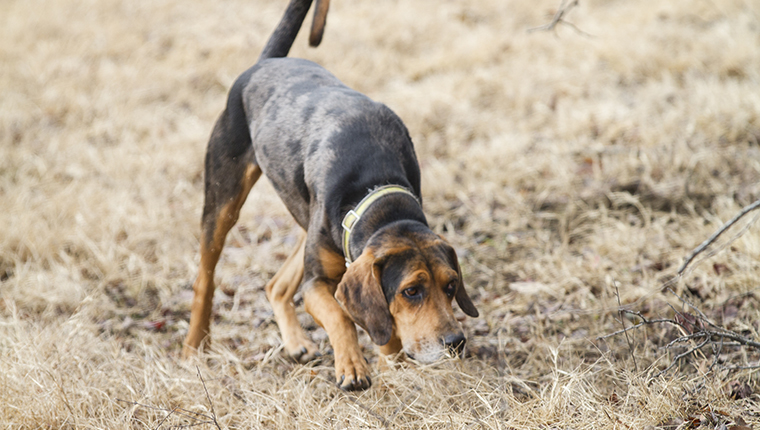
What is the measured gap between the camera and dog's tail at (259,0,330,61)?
4.54m

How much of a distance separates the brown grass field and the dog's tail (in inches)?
70.8

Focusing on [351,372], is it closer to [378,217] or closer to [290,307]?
[378,217]

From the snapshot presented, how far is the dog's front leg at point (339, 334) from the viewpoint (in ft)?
10.7

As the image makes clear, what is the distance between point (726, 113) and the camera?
6.37 metres

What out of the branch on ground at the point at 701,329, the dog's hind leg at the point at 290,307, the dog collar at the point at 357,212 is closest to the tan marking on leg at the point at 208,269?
the dog's hind leg at the point at 290,307

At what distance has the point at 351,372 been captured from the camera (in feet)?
10.8

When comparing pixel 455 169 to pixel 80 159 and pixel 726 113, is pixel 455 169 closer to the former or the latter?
pixel 726 113

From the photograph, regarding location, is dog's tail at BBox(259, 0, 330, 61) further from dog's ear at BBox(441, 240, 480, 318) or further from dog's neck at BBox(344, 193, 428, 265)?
dog's ear at BBox(441, 240, 480, 318)

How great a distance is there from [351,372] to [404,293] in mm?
495

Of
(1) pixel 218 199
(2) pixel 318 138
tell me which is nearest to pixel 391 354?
(2) pixel 318 138

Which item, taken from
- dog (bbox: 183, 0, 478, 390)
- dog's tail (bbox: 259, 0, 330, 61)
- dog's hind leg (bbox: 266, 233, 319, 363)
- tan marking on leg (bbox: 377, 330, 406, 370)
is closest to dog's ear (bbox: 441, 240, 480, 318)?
dog (bbox: 183, 0, 478, 390)

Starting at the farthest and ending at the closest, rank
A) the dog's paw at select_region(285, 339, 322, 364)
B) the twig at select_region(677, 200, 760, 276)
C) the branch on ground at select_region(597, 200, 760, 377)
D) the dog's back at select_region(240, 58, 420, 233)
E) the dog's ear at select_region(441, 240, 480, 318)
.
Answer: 1. the dog's paw at select_region(285, 339, 322, 364)
2. the dog's back at select_region(240, 58, 420, 233)
3. the dog's ear at select_region(441, 240, 480, 318)
4. the branch on ground at select_region(597, 200, 760, 377)
5. the twig at select_region(677, 200, 760, 276)

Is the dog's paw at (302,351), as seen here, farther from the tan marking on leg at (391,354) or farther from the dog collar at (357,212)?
the dog collar at (357,212)

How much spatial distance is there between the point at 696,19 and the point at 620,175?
498 centimetres
